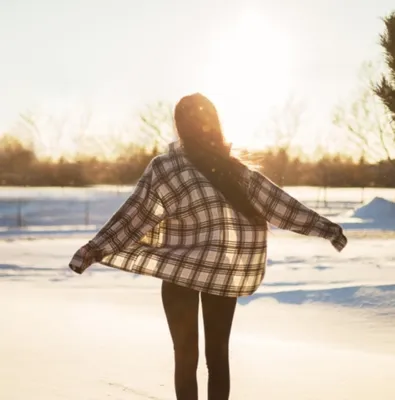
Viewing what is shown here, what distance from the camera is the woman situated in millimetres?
2773

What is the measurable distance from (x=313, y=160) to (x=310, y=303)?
74.0 meters

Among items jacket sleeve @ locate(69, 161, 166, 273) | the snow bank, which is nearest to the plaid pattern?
jacket sleeve @ locate(69, 161, 166, 273)

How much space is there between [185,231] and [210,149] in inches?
13.3

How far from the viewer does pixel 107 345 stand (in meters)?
5.27

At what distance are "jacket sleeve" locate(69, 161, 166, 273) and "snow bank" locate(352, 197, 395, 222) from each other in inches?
1180

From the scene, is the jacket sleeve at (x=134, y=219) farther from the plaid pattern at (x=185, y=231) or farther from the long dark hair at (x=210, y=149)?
the long dark hair at (x=210, y=149)

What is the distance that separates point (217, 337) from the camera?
2963 millimetres

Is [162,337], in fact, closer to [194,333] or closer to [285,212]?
[194,333]

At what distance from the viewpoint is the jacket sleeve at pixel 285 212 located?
289cm

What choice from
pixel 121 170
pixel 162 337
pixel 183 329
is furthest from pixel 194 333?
pixel 121 170

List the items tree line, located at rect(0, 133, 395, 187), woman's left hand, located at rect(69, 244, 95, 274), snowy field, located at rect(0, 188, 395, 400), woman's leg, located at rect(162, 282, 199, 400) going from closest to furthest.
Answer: woman's left hand, located at rect(69, 244, 95, 274) < woman's leg, located at rect(162, 282, 199, 400) < snowy field, located at rect(0, 188, 395, 400) < tree line, located at rect(0, 133, 395, 187)

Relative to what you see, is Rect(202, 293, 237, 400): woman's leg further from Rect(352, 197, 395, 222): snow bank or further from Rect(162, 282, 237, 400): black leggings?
Rect(352, 197, 395, 222): snow bank

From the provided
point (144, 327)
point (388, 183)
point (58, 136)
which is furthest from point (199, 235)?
point (58, 136)

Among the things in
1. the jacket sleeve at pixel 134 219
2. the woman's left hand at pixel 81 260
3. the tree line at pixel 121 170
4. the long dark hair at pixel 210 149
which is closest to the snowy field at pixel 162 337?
the long dark hair at pixel 210 149
